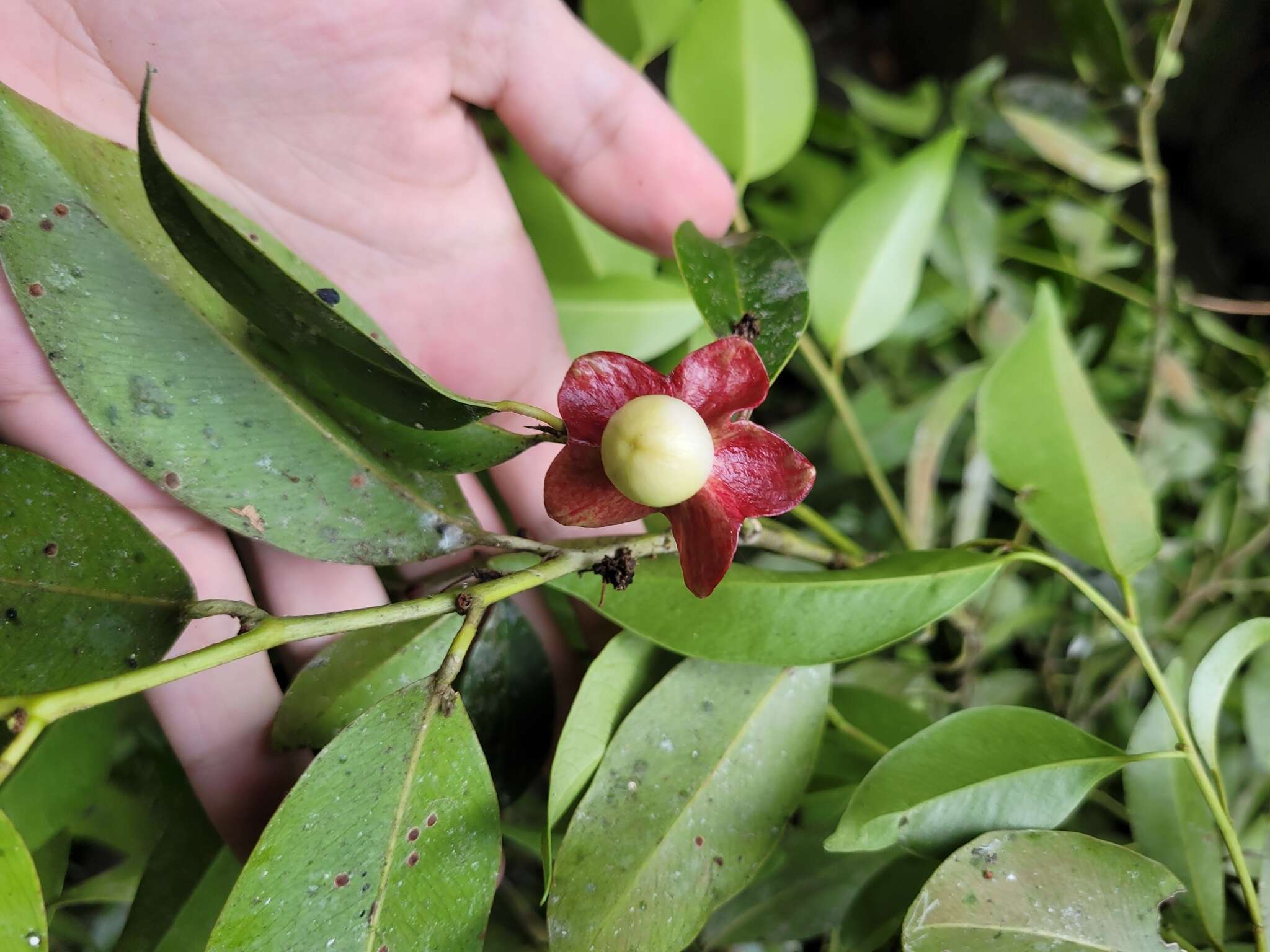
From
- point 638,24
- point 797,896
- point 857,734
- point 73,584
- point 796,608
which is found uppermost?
point 638,24

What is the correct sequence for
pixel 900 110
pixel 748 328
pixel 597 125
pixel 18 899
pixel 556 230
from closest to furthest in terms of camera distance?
pixel 18 899
pixel 748 328
pixel 597 125
pixel 556 230
pixel 900 110

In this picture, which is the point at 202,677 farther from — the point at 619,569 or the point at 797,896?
the point at 797,896

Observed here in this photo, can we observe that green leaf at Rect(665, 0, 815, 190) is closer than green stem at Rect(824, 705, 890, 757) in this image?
No

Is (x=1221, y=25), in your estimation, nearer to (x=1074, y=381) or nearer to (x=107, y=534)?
(x=1074, y=381)

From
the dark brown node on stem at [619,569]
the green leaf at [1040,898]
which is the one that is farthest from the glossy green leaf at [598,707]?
the green leaf at [1040,898]

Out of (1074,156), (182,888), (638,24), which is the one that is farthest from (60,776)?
(1074,156)

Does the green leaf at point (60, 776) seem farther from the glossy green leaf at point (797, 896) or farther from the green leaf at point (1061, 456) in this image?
the green leaf at point (1061, 456)

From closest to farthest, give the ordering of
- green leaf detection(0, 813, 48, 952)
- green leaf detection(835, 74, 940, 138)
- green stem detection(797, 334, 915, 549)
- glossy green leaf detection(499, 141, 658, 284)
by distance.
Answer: green leaf detection(0, 813, 48, 952) < green stem detection(797, 334, 915, 549) < glossy green leaf detection(499, 141, 658, 284) < green leaf detection(835, 74, 940, 138)

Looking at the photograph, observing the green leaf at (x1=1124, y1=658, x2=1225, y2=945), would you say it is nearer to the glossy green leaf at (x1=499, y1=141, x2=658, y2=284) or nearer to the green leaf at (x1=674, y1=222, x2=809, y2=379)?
the green leaf at (x1=674, y1=222, x2=809, y2=379)

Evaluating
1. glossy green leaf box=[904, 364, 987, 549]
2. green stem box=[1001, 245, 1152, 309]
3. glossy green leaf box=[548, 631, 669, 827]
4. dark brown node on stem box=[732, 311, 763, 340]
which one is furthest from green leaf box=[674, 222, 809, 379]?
green stem box=[1001, 245, 1152, 309]
